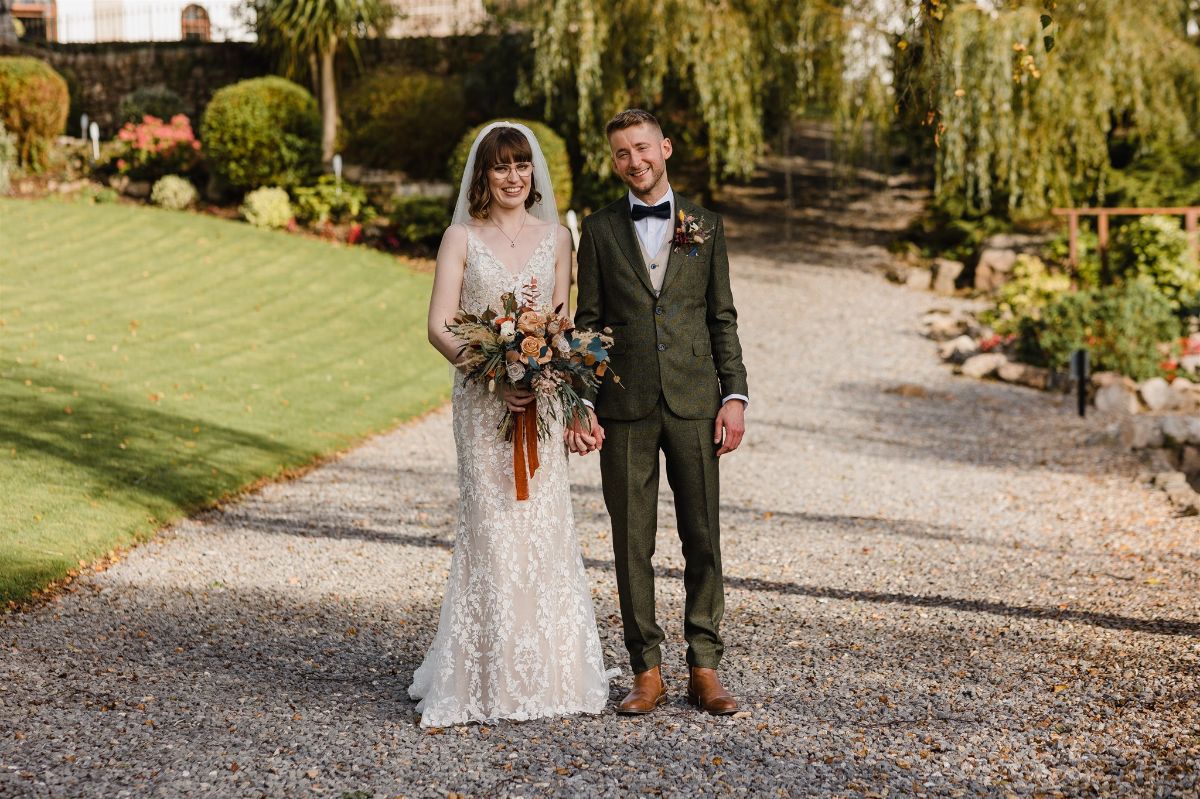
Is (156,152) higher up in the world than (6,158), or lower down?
higher up

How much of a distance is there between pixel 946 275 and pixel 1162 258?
3542 mm

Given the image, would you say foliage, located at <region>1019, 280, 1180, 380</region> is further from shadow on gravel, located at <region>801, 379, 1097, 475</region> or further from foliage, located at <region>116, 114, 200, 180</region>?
foliage, located at <region>116, 114, 200, 180</region>

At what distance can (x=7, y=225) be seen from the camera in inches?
654

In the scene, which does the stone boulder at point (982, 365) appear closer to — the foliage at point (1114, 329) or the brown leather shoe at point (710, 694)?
the foliage at point (1114, 329)

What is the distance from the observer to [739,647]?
5.06m

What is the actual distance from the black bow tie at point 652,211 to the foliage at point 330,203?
1613 centimetres

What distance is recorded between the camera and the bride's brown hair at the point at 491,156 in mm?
4020

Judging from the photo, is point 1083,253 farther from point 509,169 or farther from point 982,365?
point 509,169

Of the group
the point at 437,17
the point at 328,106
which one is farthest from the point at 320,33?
the point at 437,17

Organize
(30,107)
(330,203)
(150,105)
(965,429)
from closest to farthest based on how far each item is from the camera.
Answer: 1. (965,429)
2. (330,203)
3. (30,107)
4. (150,105)

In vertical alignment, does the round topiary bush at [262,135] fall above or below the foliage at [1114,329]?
above

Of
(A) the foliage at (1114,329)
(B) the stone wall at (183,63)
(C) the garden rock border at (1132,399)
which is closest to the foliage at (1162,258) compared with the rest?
(A) the foliage at (1114,329)

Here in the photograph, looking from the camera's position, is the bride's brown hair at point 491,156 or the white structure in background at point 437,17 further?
the white structure in background at point 437,17

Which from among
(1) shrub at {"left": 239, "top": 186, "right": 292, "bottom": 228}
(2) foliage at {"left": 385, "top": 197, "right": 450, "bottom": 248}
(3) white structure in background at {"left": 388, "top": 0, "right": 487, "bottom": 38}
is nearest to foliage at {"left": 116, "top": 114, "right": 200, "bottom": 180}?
(1) shrub at {"left": 239, "top": 186, "right": 292, "bottom": 228}
